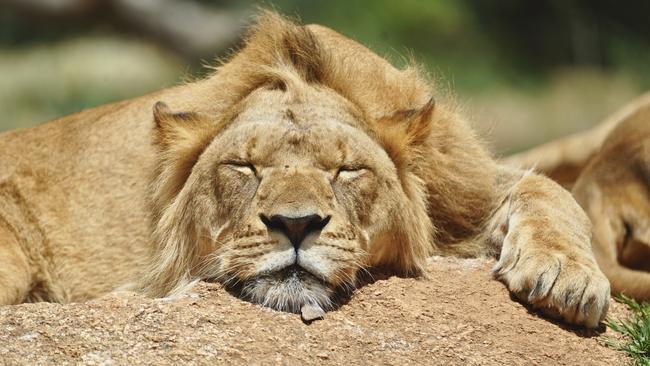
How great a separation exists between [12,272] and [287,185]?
74.6 inches

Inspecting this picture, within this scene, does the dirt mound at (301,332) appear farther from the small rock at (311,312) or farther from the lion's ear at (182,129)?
the lion's ear at (182,129)

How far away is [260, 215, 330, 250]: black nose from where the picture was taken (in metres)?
3.78

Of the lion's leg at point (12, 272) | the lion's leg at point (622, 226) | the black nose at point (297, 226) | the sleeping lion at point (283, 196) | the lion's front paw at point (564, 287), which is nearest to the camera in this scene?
the black nose at point (297, 226)

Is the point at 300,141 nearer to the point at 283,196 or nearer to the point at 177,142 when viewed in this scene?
the point at 283,196

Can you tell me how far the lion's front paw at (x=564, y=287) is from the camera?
4082mm

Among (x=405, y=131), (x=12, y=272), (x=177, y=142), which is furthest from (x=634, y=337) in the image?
(x=12, y=272)

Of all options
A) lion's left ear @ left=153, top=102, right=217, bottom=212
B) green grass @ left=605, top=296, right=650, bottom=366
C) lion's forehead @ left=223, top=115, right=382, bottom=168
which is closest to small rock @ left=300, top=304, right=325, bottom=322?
lion's forehead @ left=223, top=115, right=382, bottom=168

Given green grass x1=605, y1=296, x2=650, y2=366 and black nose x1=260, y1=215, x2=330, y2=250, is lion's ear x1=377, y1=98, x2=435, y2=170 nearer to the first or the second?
black nose x1=260, y1=215, x2=330, y2=250

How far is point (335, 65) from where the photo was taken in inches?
187

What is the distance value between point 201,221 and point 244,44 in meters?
1.15

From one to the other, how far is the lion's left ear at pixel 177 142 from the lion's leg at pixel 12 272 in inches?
39.3

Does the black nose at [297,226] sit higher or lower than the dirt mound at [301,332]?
higher

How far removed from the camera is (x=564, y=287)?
4.08 m

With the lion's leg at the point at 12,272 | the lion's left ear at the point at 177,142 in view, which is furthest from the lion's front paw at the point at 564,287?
the lion's leg at the point at 12,272
